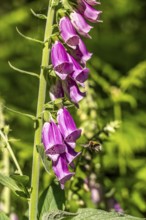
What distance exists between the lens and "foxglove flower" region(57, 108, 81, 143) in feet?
4.86

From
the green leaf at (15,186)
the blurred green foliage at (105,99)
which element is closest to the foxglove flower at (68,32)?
the blurred green foliage at (105,99)

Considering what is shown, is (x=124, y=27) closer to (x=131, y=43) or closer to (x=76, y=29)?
(x=131, y=43)

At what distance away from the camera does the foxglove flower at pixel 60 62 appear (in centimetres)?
144

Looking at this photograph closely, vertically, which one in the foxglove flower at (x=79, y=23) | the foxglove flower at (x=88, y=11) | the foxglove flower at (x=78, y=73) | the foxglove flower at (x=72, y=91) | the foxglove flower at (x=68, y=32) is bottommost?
the foxglove flower at (x=72, y=91)

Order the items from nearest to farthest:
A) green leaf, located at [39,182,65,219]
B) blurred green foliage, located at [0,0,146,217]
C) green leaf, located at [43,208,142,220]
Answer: green leaf, located at [43,208,142,220] → green leaf, located at [39,182,65,219] → blurred green foliage, located at [0,0,146,217]

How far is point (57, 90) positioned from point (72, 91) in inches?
1.9

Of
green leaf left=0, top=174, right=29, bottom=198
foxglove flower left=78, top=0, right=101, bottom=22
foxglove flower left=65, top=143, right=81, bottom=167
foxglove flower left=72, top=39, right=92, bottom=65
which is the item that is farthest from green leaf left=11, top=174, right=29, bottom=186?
foxglove flower left=78, top=0, right=101, bottom=22

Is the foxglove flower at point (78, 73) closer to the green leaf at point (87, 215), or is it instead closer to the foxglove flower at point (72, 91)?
the foxglove flower at point (72, 91)

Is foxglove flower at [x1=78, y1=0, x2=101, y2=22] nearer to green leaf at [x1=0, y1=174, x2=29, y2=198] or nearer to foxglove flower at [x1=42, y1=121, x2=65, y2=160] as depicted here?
foxglove flower at [x1=42, y1=121, x2=65, y2=160]

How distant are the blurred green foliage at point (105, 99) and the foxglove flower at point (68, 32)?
0.45 ft

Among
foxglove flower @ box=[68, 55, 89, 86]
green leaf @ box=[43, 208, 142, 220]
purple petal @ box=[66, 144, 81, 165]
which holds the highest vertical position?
foxglove flower @ box=[68, 55, 89, 86]

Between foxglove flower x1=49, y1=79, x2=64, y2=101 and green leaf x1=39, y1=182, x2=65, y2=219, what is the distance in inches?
12.2

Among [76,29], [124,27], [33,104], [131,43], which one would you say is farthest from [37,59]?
[76,29]

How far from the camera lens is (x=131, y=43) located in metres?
6.00
